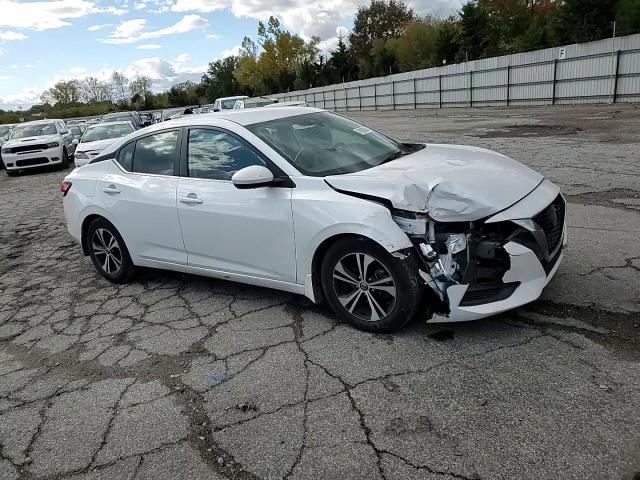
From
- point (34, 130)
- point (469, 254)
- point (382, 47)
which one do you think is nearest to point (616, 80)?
point (469, 254)

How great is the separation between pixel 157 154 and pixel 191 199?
2.70ft

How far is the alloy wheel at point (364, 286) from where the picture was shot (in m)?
3.50

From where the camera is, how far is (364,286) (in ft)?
11.8

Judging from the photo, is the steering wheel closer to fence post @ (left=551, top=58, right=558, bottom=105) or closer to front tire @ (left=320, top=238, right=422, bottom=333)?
front tire @ (left=320, top=238, right=422, bottom=333)

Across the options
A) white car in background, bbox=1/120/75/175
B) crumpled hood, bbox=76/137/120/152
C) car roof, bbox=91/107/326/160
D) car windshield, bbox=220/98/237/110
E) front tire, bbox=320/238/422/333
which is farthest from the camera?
car windshield, bbox=220/98/237/110

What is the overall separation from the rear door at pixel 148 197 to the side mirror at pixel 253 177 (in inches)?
38.8

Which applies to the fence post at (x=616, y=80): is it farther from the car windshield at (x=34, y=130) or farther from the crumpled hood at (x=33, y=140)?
the car windshield at (x=34, y=130)

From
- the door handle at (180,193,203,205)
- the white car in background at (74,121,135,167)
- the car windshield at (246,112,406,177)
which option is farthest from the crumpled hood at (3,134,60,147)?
the car windshield at (246,112,406,177)

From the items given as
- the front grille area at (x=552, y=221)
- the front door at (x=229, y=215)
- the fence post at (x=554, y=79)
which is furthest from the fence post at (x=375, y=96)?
the front grille area at (x=552, y=221)

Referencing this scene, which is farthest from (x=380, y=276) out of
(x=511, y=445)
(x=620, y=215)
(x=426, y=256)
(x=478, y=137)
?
(x=478, y=137)

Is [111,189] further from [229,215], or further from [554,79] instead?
[554,79]

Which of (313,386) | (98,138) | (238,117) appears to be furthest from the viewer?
(98,138)

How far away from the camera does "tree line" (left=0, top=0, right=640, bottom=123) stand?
26.9m

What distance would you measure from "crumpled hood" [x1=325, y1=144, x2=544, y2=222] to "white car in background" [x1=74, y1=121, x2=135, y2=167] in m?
11.1
